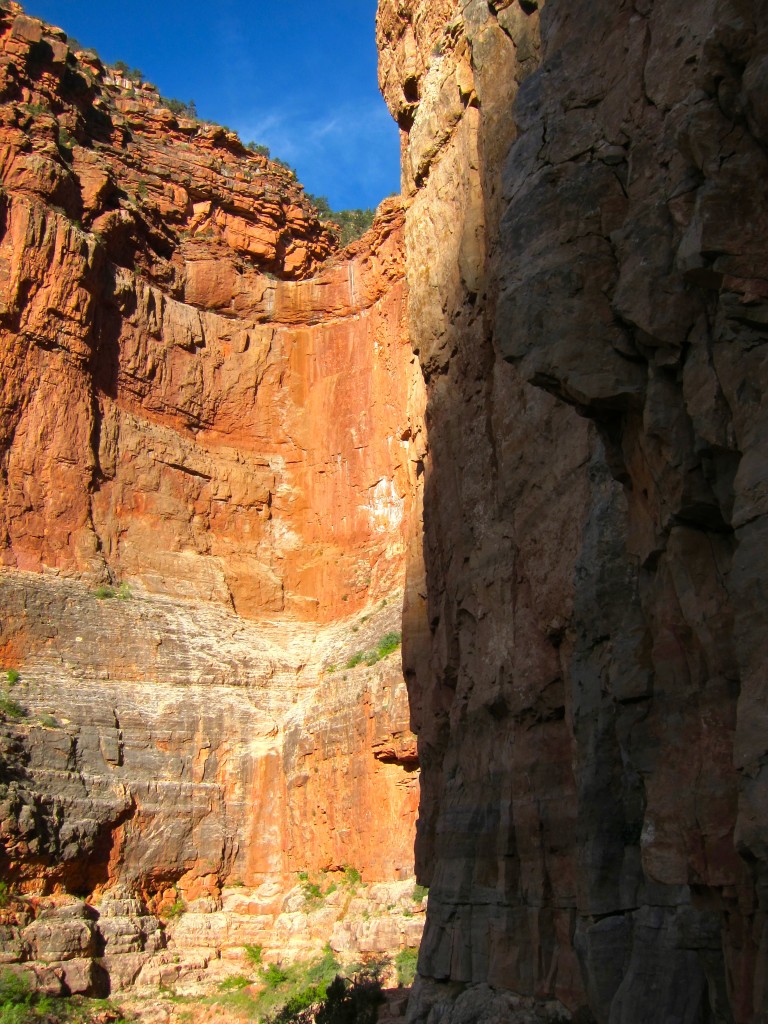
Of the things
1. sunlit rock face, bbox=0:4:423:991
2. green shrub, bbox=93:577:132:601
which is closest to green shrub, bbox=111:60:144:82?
sunlit rock face, bbox=0:4:423:991

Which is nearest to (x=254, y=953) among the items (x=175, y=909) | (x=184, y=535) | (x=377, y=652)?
(x=175, y=909)

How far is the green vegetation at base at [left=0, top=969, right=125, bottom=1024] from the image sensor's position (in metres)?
21.5

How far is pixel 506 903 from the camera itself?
10695mm

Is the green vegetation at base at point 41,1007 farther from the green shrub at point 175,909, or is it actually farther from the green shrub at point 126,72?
the green shrub at point 126,72

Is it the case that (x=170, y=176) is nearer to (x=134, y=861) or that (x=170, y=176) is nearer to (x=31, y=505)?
(x=31, y=505)

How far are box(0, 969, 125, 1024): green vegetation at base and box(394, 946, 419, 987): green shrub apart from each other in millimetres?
6632

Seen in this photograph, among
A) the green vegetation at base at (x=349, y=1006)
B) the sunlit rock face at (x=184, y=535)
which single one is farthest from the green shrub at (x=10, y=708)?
the green vegetation at base at (x=349, y=1006)

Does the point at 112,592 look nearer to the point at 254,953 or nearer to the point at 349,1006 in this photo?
the point at 254,953

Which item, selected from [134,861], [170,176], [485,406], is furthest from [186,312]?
[485,406]

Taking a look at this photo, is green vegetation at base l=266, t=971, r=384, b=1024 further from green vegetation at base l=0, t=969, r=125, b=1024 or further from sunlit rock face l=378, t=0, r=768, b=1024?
sunlit rock face l=378, t=0, r=768, b=1024

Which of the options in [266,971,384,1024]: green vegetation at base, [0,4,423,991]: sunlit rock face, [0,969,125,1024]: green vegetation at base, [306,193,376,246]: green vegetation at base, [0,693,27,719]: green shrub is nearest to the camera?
[266,971,384,1024]: green vegetation at base

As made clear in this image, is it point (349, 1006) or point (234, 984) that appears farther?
point (234, 984)

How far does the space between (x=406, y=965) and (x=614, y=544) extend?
51.8 ft

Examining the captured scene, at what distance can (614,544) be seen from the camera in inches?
333
